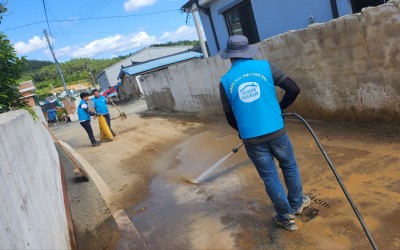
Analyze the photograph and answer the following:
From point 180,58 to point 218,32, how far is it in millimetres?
19771

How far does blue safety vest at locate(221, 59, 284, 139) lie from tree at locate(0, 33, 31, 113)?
5242 mm

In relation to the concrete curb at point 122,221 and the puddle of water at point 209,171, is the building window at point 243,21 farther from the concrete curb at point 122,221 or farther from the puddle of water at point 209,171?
the concrete curb at point 122,221

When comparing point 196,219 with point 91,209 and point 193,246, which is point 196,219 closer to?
point 193,246

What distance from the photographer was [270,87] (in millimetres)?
3342

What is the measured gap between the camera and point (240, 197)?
4785 mm

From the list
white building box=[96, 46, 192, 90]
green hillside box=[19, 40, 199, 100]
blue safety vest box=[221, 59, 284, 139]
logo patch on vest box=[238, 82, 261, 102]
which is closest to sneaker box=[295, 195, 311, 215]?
blue safety vest box=[221, 59, 284, 139]

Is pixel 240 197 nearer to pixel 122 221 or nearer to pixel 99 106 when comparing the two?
pixel 122 221

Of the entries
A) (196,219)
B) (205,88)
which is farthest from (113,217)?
(205,88)

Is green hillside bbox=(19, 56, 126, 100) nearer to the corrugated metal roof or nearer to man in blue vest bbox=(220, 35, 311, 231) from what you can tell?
the corrugated metal roof

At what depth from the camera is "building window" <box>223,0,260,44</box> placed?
37.4 feet

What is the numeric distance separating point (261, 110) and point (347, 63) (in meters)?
3.43

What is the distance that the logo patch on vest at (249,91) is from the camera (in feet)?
10.8

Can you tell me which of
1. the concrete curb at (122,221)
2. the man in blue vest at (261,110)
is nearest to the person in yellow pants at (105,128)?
the concrete curb at (122,221)

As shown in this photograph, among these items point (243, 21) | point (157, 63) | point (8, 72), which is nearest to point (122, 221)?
point (8, 72)
